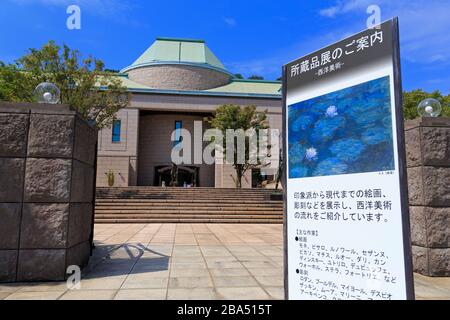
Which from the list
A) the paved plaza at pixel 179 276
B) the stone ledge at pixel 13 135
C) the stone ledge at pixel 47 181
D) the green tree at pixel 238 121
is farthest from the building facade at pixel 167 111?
the stone ledge at pixel 47 181

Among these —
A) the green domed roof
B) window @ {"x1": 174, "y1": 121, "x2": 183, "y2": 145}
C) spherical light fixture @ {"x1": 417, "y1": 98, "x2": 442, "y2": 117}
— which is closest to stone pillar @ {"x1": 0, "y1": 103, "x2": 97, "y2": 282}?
spherical light fixture @ {"x1": 417, "y1": 98, "x2": 442, "y2": 117}

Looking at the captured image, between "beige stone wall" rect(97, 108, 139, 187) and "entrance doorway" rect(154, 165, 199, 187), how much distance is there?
383 cm

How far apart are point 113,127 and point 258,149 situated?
631 inches

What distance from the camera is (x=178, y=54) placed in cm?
4103

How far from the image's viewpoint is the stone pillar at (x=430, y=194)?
20.5 ft

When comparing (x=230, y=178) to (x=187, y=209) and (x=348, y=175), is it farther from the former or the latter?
(x=348, y=175)

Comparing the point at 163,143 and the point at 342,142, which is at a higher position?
the point at 163,143

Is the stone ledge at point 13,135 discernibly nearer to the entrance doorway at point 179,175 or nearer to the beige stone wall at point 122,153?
the beige stone wall at point 122,153

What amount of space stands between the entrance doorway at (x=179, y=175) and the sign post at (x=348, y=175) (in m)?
36.0

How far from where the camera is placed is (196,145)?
40.2m

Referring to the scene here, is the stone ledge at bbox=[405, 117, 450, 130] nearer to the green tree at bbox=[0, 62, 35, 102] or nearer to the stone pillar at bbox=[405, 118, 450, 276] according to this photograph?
the stone pillar at bbox=[405, 118, 450, 276]

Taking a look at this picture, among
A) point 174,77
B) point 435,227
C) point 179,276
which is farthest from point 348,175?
point 174,77
